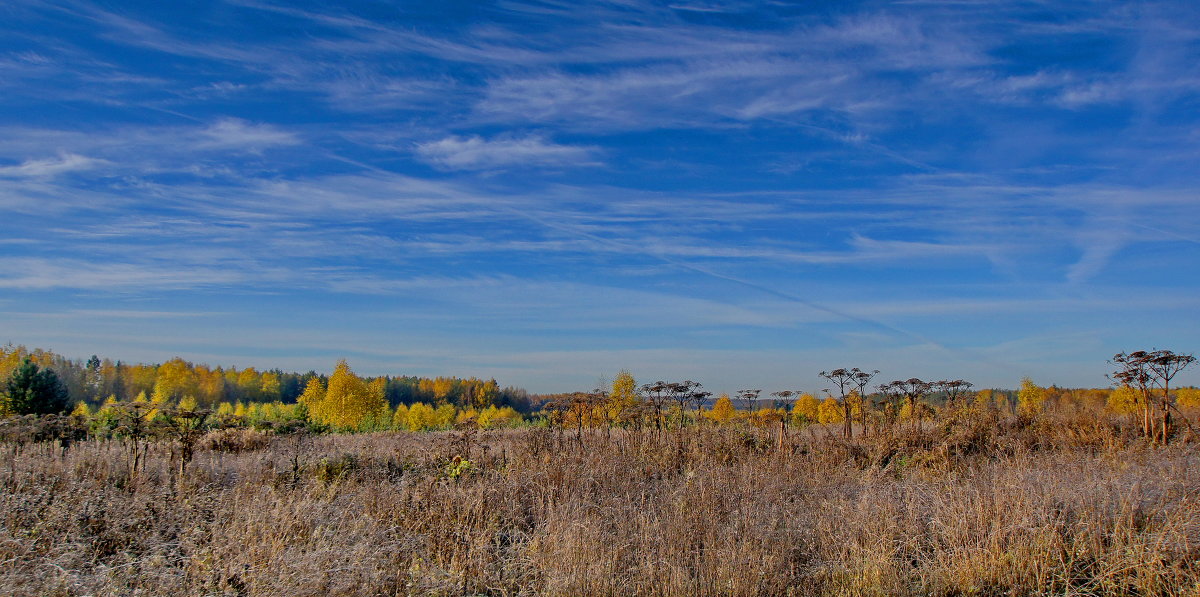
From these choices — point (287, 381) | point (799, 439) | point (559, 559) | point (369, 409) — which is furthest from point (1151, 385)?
point (287, 381)

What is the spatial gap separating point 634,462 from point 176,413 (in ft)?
22.0

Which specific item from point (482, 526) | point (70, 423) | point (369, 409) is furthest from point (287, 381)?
point (482, 526)

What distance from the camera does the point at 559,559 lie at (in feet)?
19.1

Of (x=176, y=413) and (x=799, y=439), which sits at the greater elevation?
(x=176, y=413)

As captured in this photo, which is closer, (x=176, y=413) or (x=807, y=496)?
(x=807, y=496)

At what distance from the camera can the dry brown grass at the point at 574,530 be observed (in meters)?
5.54

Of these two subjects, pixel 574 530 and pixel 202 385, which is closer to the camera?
pixel 574 530

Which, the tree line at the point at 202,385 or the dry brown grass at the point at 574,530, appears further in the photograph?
the tree line at the point at 202,385

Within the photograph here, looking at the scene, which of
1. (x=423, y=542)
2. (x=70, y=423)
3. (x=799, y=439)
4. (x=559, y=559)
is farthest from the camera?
(x=799, y=439)

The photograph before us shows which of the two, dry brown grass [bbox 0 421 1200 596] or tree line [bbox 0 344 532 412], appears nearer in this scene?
dry brown grass [bbox 0 421 1200 596]

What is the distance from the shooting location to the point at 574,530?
6.30 m

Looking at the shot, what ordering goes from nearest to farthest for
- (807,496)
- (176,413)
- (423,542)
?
(423,542) < (807,496) < (176,413)

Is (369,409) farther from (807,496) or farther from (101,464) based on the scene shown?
(807,496)

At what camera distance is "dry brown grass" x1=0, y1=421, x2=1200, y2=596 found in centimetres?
554
